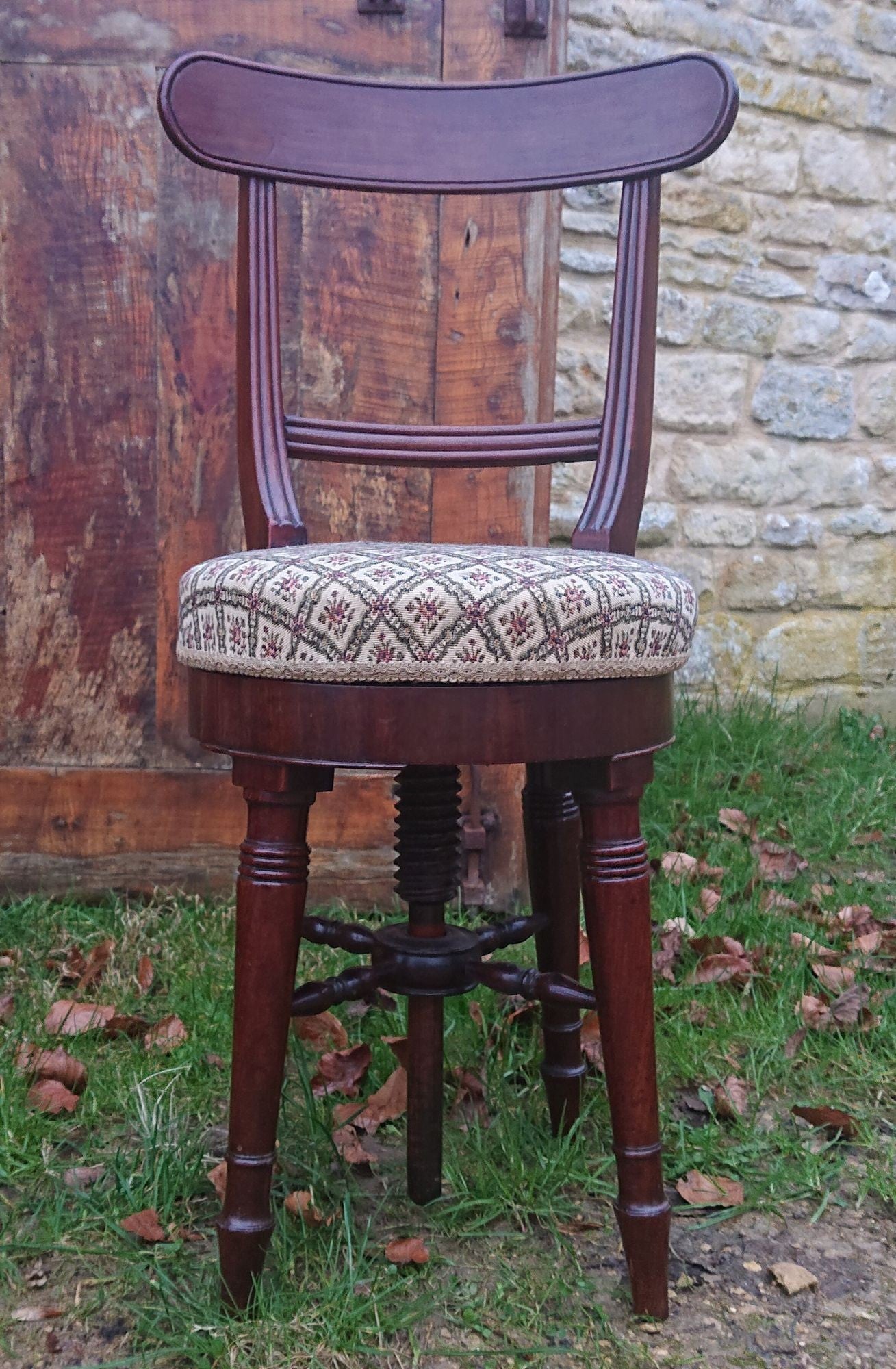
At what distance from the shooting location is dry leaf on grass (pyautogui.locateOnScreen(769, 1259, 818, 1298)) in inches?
51.3

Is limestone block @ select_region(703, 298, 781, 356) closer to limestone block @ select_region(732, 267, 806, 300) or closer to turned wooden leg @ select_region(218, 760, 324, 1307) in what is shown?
limestone block @ select_region(732, 267, 806, 300)

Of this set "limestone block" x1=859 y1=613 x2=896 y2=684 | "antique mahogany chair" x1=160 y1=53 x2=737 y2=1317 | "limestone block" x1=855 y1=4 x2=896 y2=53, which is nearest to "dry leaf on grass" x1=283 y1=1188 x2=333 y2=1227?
"antique mahogany chair" x1=160 y1=53 x2=737 y2=1317

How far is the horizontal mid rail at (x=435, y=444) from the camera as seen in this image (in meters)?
1.49

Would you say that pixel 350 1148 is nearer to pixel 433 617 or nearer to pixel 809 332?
pixel 433 617

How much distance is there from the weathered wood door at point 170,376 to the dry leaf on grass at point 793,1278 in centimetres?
106

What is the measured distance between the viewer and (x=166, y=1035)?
1827mm

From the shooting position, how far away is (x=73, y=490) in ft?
7.46

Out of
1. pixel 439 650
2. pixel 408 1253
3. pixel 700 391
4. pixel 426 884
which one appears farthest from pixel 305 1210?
pixel 700 391

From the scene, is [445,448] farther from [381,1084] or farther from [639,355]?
[381,1084]

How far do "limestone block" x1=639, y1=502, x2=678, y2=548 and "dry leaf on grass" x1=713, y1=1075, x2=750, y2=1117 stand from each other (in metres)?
1.95

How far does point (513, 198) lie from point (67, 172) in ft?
2.62

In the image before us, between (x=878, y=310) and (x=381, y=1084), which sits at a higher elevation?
(x=878, y=310)

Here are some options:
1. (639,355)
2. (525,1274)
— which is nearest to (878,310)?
(639,355)

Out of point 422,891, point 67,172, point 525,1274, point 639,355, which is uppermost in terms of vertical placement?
point 67,172
